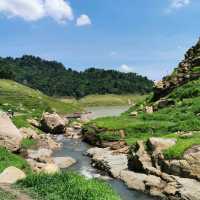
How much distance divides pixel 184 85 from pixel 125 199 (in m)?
64.2

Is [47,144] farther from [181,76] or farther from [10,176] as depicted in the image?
[181,76]

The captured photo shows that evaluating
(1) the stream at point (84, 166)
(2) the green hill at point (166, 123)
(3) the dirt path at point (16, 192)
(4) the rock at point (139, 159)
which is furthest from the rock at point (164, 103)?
(3) the dirt path at point (16, 192)

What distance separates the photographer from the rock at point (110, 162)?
5253cm

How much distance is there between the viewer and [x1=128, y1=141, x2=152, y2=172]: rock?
161 ft

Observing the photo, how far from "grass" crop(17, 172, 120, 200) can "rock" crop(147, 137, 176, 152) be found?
12.6 meters

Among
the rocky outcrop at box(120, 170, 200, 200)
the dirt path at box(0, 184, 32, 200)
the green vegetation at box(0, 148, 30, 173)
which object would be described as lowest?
the rocky outcrop at box(120, 170, 200, 200)

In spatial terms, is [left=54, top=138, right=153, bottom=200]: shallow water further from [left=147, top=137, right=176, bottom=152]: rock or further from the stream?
[left=147, top=137, right=176, bottom=152]: rock

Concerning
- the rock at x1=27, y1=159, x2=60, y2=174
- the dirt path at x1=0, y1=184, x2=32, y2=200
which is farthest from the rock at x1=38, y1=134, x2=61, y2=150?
the dirt path at x1=0, y1=184, x2=32, y2=200

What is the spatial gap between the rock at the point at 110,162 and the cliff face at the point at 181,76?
4691 centimetres

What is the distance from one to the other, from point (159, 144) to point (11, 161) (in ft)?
53.8

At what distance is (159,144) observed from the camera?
4947cm

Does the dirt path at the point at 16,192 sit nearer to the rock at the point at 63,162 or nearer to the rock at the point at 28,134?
the rock at the point at 63,162

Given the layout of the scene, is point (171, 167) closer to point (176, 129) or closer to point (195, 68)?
point (176, 129)

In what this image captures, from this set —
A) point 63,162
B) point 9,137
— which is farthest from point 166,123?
point 9,137
